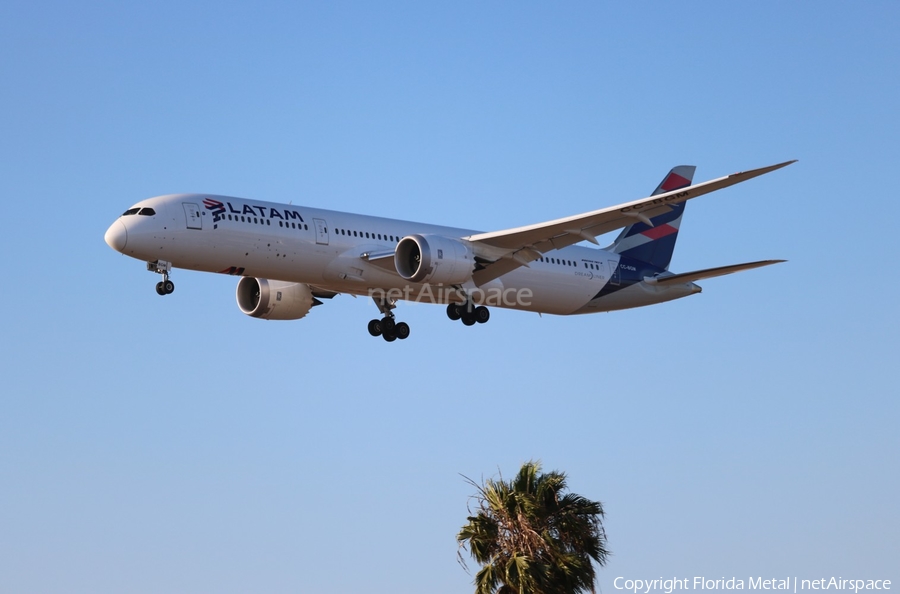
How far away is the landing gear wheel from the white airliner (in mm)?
36

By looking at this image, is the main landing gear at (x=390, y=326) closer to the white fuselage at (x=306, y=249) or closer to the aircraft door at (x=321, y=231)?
the white fuselage at (x=306, y=249)

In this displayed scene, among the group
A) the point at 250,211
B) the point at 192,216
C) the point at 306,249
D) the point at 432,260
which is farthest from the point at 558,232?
the point at 192,216

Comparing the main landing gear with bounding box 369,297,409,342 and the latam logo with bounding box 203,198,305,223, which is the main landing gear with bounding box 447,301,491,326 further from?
the latam logo with bounding box 203,198,305,223

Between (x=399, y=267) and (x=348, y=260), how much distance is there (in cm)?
163

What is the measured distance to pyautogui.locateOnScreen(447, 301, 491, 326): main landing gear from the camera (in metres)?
42.4

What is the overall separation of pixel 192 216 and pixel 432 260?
7.46m

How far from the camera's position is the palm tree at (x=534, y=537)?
2973cm

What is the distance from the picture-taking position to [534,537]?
100 ft

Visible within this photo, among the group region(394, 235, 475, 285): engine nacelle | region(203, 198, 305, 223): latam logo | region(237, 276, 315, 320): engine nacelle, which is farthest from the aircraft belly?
region(203, 198, 305, 223): latam logo

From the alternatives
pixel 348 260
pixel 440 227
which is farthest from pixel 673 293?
pixel 348 260

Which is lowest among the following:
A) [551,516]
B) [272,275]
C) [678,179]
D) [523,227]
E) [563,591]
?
[563,591]

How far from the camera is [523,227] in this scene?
39969mm

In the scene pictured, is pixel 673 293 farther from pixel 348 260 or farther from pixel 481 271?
pixel 348 260
